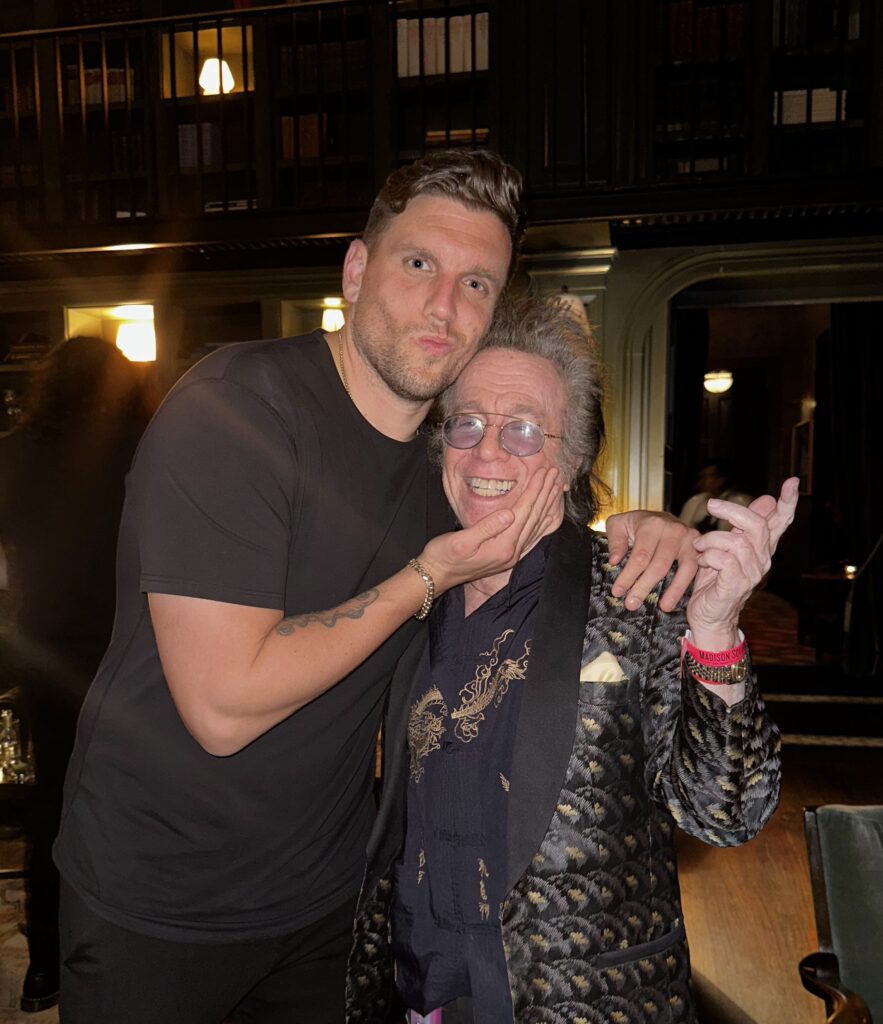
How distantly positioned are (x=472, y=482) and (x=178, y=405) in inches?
22.8

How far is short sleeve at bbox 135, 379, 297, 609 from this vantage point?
1233mm

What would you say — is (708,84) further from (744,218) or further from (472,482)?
(472,482)

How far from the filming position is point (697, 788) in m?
1.20

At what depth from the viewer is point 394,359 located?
1.52m

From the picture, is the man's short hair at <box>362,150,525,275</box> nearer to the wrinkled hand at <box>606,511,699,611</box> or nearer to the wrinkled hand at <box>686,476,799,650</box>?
the wrinkled hand at <box>606,511,699,611</box>

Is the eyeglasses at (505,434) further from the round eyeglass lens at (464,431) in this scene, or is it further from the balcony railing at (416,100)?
the balcony railing at (416,100)

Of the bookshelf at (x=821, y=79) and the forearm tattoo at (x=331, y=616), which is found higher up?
the bookshelf at (x=821, y=79)

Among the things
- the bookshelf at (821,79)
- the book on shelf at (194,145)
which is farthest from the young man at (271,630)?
the book on shelf at (194,145)

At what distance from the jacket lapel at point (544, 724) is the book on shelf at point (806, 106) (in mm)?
5288

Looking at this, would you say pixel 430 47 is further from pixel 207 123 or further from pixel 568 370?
pixel 568 370

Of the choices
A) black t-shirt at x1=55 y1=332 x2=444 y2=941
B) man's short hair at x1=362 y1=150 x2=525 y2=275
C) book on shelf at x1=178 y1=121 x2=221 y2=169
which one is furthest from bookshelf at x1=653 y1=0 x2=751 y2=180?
black t-shirt at x1=55 y1=332 x2=444 y2=941

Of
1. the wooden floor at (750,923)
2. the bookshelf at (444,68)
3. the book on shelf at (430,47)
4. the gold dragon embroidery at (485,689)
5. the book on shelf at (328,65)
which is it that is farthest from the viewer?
the book on shelf at (328,65)

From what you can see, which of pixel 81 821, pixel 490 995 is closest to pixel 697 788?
pixel 490 995

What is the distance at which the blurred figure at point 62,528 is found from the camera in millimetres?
2521
